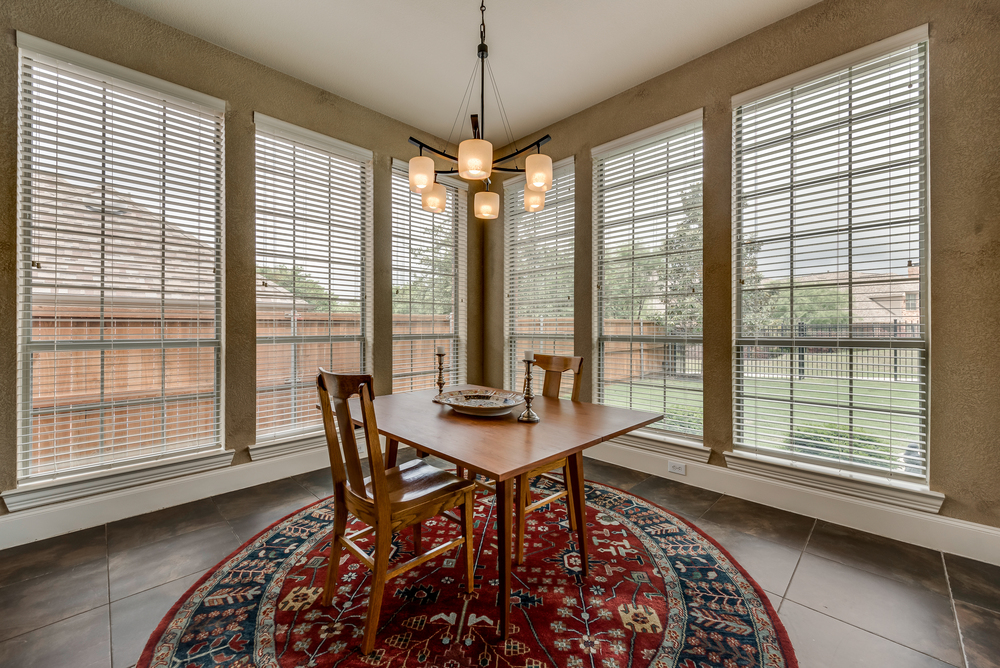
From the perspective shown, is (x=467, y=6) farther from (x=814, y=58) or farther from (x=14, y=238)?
(x=14, y=238)

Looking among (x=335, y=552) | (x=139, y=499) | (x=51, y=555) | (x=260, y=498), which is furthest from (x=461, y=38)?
(x=51, y=555)

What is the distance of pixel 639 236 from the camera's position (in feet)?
10.7

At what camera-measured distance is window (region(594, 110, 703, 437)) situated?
298 centimetres

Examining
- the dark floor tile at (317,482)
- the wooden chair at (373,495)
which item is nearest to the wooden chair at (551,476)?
the wooden chair at (373,495)

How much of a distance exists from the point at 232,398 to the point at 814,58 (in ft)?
14.7

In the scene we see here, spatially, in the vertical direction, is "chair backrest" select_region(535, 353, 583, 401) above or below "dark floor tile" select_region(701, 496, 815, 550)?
above

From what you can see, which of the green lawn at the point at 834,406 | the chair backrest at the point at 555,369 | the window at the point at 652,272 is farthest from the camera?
the window at the point at 652,272

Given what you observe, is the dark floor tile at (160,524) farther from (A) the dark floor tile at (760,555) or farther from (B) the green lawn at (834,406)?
(B) the green lawn at (834,406)

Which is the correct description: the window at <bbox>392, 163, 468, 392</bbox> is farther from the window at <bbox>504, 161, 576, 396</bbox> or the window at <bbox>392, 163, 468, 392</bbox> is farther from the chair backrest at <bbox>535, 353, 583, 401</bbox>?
the chair backrest at <bbox>535, 353, 583, 401</bbox>

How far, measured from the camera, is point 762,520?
7.87 feet

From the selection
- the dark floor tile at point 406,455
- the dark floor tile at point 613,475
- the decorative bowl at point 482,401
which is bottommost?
the dark floor tile at point 613,475

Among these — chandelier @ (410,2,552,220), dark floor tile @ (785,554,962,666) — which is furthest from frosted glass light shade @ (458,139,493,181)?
dark floor tile @ (785,554,962,666)

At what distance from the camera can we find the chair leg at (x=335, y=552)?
1.63 m

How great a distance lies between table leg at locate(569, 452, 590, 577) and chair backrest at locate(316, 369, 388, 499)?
91cm
